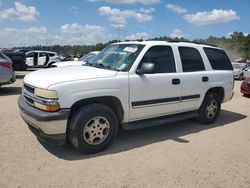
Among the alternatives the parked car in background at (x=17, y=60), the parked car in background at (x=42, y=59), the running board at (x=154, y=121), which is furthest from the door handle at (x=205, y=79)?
the parked car in background at (x=42, y=59)

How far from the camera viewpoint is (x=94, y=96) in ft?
13.2

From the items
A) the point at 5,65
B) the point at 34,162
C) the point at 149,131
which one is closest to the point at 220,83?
the point at 149,131

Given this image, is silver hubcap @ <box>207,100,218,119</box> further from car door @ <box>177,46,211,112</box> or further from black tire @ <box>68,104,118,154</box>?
black tire @ <box>68,104,118,154</box>

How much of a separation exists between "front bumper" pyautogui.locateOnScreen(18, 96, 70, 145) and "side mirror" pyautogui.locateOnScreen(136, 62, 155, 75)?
1.46 m

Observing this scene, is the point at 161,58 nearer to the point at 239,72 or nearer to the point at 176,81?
the point at 176,81

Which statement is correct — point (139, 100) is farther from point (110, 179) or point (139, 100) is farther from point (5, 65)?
point (5, 65)

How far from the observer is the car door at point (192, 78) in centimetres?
531

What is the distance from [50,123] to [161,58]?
8.17 ft

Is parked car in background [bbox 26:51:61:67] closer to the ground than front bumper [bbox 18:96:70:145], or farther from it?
farther from it

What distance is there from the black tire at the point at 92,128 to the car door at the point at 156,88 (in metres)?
0.49

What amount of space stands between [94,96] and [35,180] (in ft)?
4.79

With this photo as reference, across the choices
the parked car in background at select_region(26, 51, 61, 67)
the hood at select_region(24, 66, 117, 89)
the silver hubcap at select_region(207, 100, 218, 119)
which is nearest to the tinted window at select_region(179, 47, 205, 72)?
the silver hubcap at select_region(207, 100, 218, 119)

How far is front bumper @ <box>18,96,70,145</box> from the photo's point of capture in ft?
12.2

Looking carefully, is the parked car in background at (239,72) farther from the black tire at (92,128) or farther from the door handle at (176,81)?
the black tire at (92,128)
